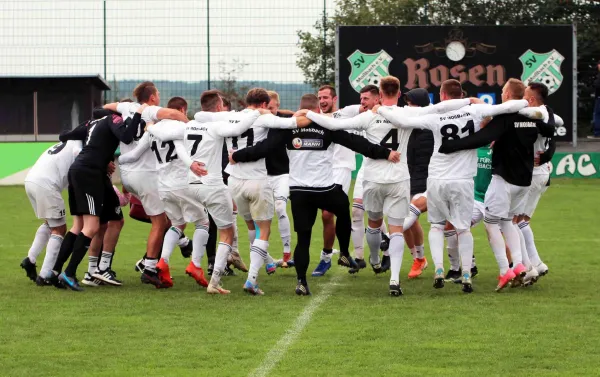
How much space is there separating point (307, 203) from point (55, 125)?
21730 millimetres

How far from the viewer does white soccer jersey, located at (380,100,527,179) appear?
412 inches

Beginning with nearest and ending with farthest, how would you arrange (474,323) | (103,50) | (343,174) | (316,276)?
1. (474,323)
2. (316,276)
3. (343,174)
4. (103,50)

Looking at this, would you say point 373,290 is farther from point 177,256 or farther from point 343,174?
point 177,256

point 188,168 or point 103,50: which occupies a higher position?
point 103,50

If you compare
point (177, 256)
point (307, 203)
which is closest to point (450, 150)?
point (307, 203)

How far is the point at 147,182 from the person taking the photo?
11.4 meters

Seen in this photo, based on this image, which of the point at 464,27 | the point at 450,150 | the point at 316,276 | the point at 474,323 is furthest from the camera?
the point at 464,27

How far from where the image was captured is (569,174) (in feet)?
90.4

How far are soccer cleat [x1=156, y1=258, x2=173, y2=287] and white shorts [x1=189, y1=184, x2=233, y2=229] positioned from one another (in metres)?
0.70

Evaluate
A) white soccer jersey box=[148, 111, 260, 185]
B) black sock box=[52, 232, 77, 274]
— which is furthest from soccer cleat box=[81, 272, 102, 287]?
white soccer jersey box=[148, 111, 260, 185]

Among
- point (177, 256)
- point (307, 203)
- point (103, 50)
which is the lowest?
point (177, 256)

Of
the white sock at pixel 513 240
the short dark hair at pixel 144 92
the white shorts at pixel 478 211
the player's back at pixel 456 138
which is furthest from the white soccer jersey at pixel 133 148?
the white sock at pixel 513 240

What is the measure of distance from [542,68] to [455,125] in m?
17.3

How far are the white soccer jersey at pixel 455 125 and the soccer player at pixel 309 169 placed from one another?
1.13 feet
